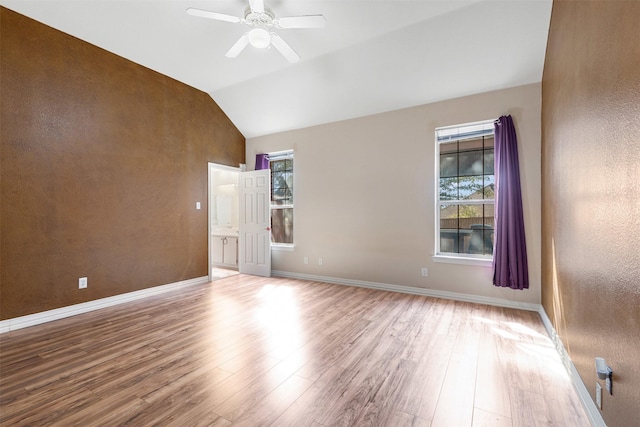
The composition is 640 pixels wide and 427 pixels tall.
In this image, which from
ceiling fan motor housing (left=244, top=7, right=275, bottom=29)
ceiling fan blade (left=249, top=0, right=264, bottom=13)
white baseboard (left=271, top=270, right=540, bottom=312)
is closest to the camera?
ceiling fan blade (left=249, top=0, right=264, bottom=13)

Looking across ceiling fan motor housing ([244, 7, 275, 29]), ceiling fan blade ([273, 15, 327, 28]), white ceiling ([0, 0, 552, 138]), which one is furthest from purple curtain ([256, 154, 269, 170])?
ceiling fan blade ([273, 15, 327, 28])

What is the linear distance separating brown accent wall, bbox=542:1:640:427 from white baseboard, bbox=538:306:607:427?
63mm

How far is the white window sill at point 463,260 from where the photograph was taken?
3781 millimetres

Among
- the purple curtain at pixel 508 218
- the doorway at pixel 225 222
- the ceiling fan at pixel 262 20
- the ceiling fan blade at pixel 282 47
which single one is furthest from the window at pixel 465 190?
the doorway at pixel 225 222

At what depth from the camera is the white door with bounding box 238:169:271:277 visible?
5504 mm

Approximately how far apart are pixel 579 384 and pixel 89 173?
526 cm

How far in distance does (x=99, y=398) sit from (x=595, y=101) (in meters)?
3.52

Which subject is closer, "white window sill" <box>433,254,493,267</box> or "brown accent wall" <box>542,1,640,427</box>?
"brown accent wall" <box>542,1,640,427</box>

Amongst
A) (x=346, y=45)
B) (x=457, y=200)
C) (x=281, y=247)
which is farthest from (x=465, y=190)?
(x=281, y=247)

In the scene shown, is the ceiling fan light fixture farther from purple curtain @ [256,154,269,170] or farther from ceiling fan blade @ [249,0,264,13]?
purple curtain @ [256,154,269,170]

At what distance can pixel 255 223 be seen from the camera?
5.64m

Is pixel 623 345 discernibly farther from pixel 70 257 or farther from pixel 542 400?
pixel 70 257

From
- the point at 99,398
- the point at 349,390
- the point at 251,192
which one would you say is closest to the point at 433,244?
the point at 349,390

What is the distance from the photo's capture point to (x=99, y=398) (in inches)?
73.5
